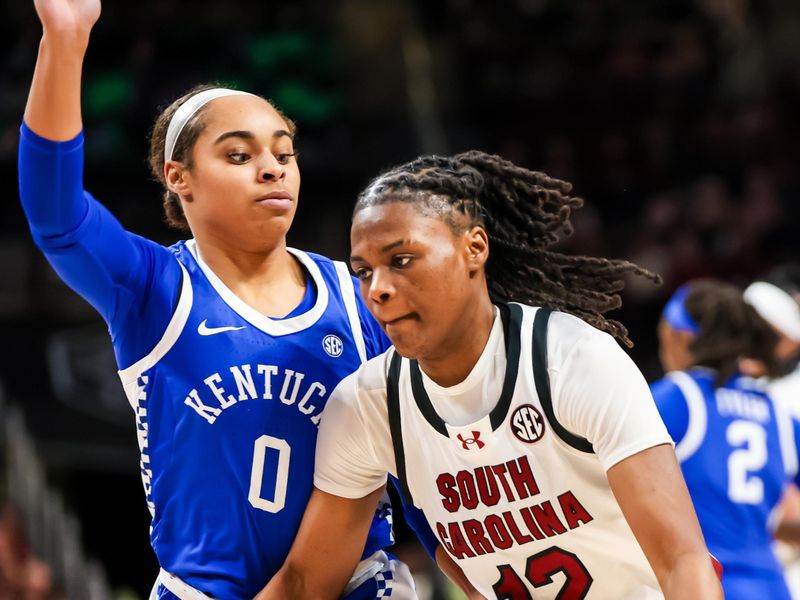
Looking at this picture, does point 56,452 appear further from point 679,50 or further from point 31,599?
point 679,50

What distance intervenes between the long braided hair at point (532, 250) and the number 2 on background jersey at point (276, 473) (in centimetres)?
59

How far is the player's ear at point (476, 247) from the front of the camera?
8.59 feet

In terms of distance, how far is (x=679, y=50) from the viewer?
35.2 feet

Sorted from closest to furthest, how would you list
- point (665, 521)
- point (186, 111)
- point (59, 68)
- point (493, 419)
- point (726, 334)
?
1. point (665, 521)
2. point (59, 68)
3. point (493, 419)
4. point (186, 111)
5. point (726, 334)

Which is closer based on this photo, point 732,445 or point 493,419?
point 493,419

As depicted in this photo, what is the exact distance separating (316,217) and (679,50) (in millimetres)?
3522

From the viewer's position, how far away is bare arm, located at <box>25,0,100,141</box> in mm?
2455

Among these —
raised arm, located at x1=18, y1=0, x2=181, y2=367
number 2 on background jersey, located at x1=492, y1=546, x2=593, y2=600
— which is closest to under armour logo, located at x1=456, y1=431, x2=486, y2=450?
number 2 on background jersey, located at x1=492, y1=546, x2=593, y2=600

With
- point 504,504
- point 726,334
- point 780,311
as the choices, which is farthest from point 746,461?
point 504,504

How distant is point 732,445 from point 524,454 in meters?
1.94

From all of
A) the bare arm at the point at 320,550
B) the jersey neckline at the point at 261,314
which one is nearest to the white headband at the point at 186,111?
the jersey neckline at the point at 261,314

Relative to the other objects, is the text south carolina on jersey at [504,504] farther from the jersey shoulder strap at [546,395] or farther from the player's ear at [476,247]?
the player's ear at [476,247]

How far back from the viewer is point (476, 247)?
2.64 m

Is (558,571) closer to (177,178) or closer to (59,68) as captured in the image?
(177,178)
